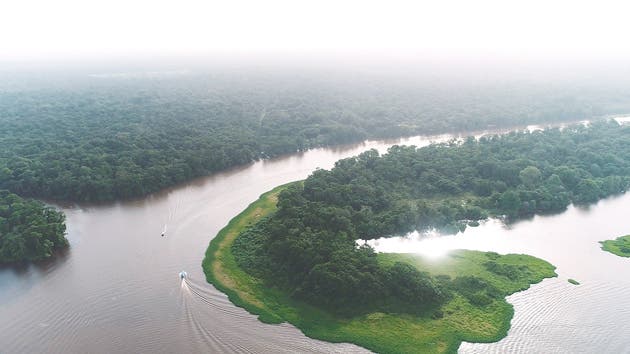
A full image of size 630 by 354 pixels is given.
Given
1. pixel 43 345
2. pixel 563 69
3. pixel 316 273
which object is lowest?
pixel 43 345

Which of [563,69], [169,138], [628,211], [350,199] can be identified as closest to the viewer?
[350,199]

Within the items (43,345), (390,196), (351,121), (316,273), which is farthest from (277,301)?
(351,121)

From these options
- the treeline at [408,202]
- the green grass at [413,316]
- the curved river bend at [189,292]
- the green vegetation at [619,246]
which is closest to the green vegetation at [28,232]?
the curved river bend at [189,292]

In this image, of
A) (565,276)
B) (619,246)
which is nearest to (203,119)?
(565,276)

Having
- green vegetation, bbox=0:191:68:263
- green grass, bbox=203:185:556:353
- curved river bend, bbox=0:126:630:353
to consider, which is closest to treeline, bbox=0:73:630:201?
curved river bend, bbox=0:126:630:353

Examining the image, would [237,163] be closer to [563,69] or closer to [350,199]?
[350,199]

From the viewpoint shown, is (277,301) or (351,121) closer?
(277,301)

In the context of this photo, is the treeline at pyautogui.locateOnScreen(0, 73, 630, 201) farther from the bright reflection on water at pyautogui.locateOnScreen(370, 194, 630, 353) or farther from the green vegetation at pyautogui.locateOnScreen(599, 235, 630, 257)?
the green vegetation at pyautogui.locateOnScreen(599, 235, 630, 257)
